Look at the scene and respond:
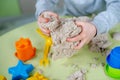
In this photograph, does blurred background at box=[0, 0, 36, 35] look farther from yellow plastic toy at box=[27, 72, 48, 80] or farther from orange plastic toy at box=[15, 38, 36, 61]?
yellow plastic toy at box=[27, 72, 48, 80]

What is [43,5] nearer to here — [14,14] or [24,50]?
[24,50]

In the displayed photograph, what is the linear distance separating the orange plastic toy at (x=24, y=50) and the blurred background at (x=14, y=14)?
498mm

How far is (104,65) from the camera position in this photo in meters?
0.64

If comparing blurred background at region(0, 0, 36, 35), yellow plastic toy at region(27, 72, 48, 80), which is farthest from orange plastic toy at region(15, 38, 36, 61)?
blurred background at region(0, 0, 36, 35)

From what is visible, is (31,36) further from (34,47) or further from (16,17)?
(16,17)

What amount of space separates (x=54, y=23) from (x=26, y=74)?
0.15 metres

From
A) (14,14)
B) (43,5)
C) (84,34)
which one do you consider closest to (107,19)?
→ (84,34)

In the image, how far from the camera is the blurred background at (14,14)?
3.71 feet

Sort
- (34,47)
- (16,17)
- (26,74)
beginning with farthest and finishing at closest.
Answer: (16,17) → (34,47) → (26,74)

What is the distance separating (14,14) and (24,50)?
56 cm

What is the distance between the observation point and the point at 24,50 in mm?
656

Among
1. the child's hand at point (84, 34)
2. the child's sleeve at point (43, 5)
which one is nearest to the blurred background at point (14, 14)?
the child's sleeve at point (43, 5)

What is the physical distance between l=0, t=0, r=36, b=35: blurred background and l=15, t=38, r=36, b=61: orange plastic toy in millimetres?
498

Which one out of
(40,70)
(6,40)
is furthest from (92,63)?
(6,40)
